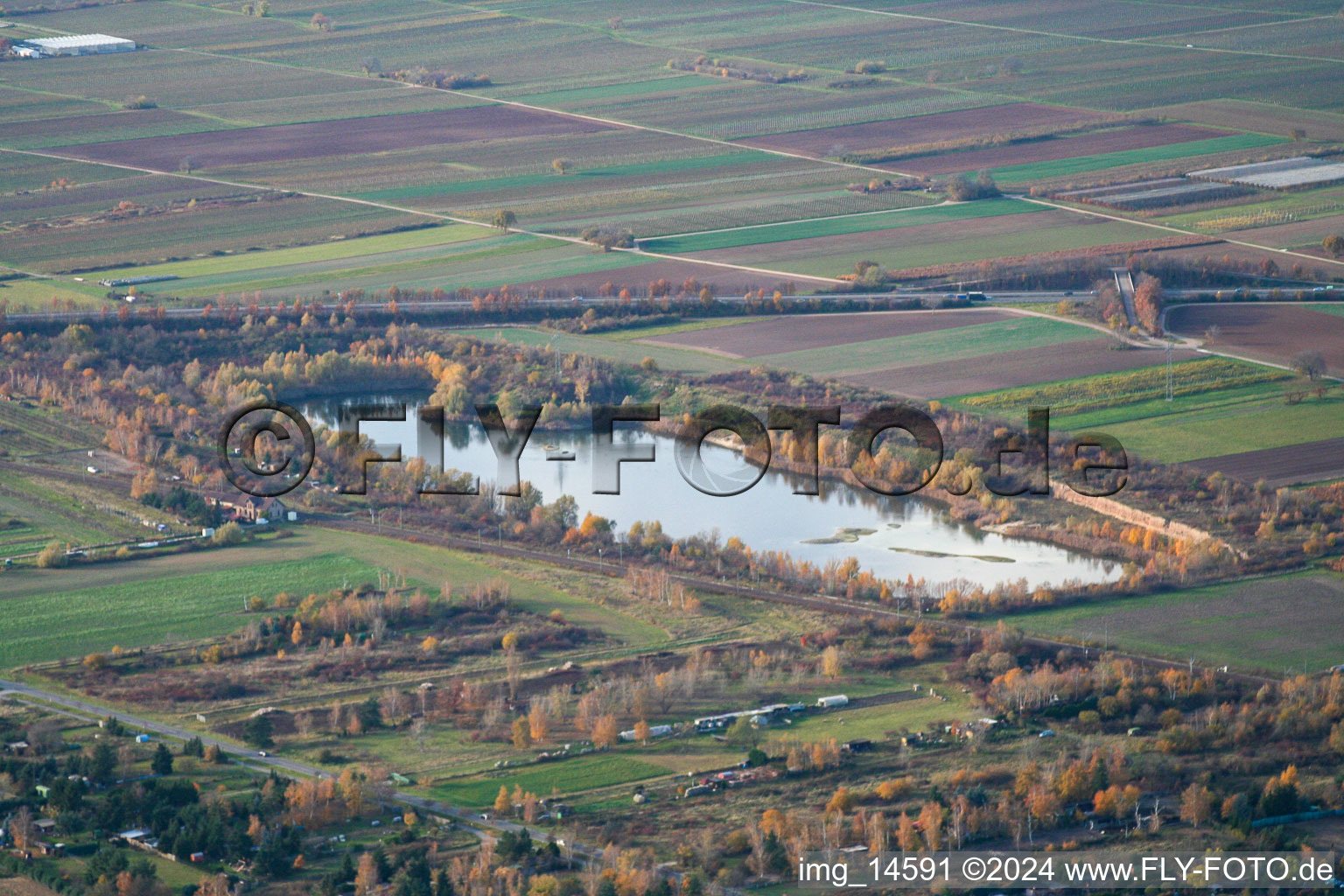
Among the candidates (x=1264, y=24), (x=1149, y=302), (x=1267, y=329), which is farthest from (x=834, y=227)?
(x=1264, y=24)

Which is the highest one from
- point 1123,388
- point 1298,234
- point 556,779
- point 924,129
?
point 924,129

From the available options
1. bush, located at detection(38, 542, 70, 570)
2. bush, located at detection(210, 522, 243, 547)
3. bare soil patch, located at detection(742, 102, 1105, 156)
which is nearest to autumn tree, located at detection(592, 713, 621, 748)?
bush, located at detection(210, 522, 243, 547)

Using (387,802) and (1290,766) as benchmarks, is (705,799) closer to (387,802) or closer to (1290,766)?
(387,802)

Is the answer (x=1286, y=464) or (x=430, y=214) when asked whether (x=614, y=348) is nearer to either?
(x=430, y=214)

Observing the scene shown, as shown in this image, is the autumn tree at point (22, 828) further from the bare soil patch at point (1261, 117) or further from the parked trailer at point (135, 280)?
the bare soil patch at point (1261, 117)

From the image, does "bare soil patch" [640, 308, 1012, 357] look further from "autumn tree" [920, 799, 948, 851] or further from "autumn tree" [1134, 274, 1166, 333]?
"autumn tree" [920, 799, 948, 851]

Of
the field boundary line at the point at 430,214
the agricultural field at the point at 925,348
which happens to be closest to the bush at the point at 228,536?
the agricultural field at the point at 925,348

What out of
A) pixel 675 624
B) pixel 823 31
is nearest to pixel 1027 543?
pixel 675 624
